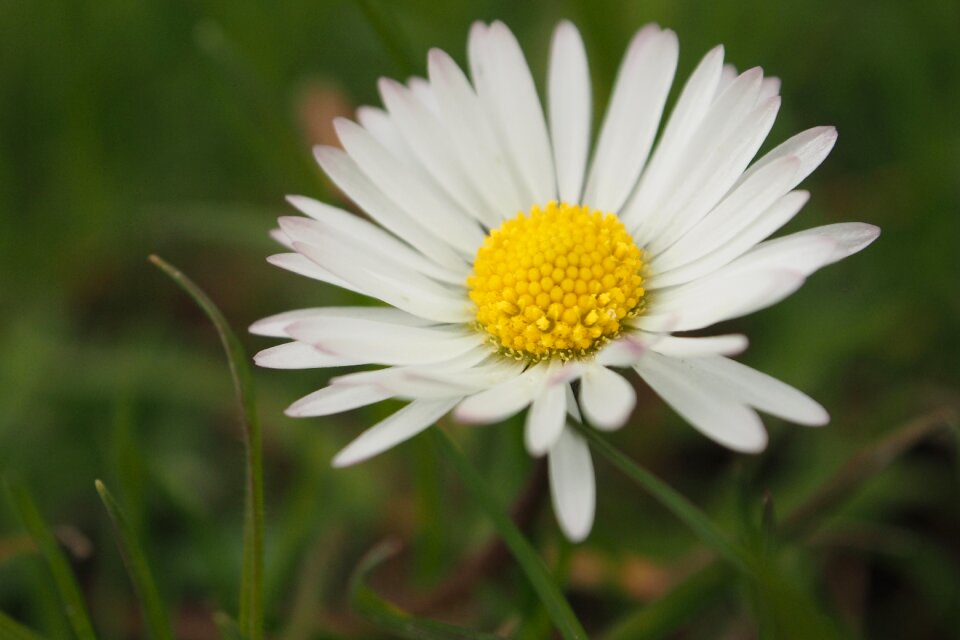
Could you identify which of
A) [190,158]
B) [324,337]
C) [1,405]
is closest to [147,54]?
[190,158]

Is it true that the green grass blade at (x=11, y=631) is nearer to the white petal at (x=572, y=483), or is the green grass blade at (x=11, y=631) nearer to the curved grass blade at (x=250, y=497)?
the curved grass blade at (x=250, y=497)

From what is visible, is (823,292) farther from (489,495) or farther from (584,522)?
(584,522)

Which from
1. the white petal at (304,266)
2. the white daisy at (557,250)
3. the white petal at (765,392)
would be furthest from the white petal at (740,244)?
the white petal at (304,266)

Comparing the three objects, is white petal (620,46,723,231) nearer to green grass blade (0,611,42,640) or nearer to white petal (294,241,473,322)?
white petal (294,241,473,322)

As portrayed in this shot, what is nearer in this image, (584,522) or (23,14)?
(584,522)

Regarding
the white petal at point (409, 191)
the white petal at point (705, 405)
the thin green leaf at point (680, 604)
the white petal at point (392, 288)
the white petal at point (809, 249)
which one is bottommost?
the thin green leaf at point (680, 604)

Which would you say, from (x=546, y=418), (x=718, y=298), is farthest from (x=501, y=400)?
(x=718, y=298)
